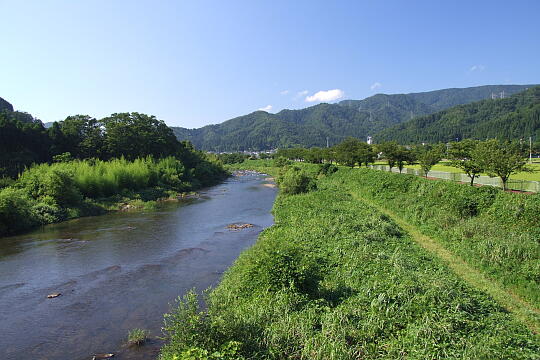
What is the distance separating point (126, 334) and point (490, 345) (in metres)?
10.7

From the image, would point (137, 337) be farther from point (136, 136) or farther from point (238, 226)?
point (136, 136)

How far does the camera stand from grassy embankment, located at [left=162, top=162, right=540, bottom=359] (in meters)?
7.51

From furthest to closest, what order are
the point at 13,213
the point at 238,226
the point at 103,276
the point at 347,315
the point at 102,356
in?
1. the point at 238,226
2. the point at 13,213
3. the point at 103,276
4. the point at 102,356
5. the point at 347,315

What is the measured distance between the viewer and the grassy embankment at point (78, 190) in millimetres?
27906

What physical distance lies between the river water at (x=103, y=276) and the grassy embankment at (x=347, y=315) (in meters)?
3.09

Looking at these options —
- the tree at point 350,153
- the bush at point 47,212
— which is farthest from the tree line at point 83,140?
the tree at point 350,153

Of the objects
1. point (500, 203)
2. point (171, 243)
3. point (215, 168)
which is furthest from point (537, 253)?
point (215, 168)

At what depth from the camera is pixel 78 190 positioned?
118 ft

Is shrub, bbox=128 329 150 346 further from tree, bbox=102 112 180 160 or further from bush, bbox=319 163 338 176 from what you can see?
tree, bbox=102 112 180 160

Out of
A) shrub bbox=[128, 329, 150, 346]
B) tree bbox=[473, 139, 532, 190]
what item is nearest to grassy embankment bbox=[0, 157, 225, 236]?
shrub bbox=[128, 329, 150, 346]

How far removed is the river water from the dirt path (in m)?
10.7

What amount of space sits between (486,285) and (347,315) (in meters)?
6.65

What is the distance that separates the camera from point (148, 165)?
51.7 meters

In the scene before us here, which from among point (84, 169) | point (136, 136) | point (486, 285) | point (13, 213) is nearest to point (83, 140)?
point (136, 136)
